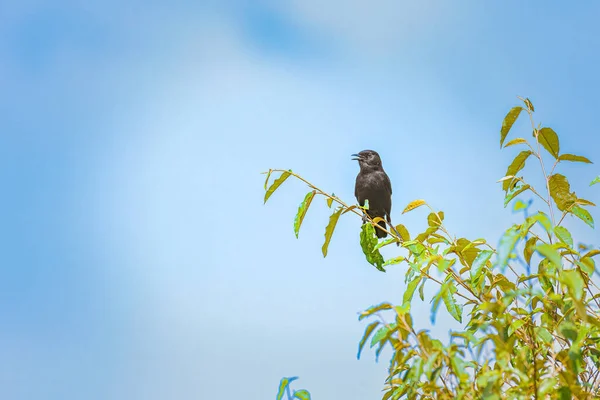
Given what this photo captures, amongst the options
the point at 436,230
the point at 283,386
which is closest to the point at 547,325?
the point at 436,230

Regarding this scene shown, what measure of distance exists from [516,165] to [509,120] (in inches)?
9.4

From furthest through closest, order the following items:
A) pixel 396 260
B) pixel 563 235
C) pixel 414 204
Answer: pixel 414 204, pixel 396 260, pixel 563 235

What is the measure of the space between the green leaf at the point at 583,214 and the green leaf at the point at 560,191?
0.52 ft

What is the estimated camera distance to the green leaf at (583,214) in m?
2.97

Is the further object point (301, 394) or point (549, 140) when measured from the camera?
point (549, 140)

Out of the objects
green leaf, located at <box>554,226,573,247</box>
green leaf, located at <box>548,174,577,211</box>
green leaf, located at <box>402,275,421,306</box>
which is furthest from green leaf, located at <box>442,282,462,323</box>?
green leaf, located at <box>548,174,577,211</box>

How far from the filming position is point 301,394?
2281mm

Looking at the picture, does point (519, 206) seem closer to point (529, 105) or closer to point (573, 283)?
point (573, 283)

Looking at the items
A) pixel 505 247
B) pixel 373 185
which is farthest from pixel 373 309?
pixel 373 185

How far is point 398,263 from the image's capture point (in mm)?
3426

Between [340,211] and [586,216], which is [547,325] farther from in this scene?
[340,211]

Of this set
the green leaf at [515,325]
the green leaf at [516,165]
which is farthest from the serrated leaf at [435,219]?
the green leaf at [515,325]

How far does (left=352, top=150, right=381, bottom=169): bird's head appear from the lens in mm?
8844

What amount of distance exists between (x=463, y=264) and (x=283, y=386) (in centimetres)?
143
